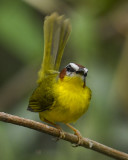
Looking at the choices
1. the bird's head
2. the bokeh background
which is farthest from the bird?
the bokeh background

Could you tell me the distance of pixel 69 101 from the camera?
3443mm

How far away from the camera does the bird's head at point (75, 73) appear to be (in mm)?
3336

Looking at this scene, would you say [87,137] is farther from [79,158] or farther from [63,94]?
[63,94]

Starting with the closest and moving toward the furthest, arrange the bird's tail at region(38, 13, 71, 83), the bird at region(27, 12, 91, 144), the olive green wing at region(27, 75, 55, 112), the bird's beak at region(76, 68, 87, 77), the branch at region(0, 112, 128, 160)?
the branch at region(0, 112, 128, 160), the bird's beak at region(76, 68, 87, 77), the bird at region(27, 12, 91, 144), the olive green wing at region(27, 75, 55, 112), the bird's tail at region(38, 13, 71, 83)

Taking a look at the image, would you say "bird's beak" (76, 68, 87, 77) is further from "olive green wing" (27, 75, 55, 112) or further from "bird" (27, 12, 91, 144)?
"olive green wing" (27, 75, 55, 112)

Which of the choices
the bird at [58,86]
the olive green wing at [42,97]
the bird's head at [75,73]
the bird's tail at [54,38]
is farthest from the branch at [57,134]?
the bird's tail at [54,38]

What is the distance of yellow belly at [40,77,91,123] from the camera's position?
134 inches

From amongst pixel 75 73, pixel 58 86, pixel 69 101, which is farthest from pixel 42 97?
pixel 75 73

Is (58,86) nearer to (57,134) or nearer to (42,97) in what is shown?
(42,97)

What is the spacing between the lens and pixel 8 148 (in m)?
3.46

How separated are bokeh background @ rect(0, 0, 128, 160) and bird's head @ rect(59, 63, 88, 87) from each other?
22 centimetres

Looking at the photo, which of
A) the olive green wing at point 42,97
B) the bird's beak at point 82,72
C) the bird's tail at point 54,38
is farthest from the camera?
the bird's tail at point 54,38

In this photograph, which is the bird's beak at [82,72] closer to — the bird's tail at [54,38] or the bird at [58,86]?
the bird at [58,86]

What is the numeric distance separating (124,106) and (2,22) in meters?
1.31
